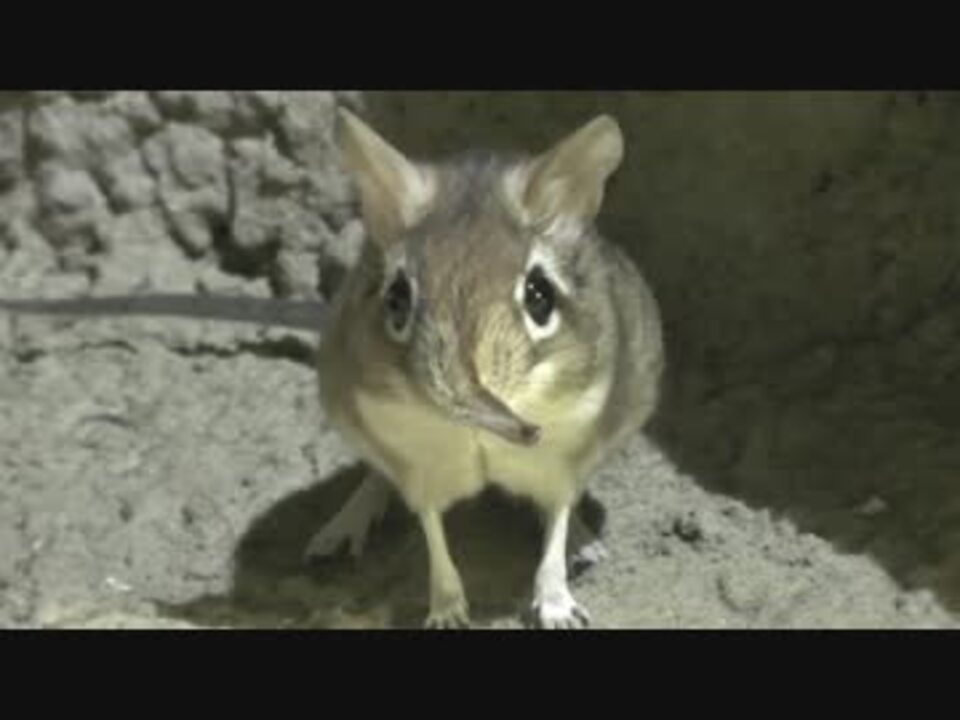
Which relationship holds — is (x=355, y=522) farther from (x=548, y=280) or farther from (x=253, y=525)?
(x=548, y=280)

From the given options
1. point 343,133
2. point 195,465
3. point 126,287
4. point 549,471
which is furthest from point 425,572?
point 126,287

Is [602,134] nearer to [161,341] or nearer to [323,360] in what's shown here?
[323,360]

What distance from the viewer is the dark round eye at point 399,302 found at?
11.5 feet

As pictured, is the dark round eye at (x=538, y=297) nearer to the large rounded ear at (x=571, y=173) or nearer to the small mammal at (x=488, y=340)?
the small mammal at (x=488, y=340)

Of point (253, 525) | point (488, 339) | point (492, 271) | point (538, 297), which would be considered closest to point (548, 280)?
point (538, 297)

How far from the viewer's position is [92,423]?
4941mm

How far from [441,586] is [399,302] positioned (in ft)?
2.54

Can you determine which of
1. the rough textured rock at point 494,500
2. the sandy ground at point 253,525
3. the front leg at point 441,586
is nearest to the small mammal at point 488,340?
the front leg at point 441,586

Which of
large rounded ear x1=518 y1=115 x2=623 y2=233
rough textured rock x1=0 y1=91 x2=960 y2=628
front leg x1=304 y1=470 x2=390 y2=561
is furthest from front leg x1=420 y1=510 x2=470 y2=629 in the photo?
large rounded ear x1=518 y1=115 x2=623 y2=233

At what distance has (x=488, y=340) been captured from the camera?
3.29 m

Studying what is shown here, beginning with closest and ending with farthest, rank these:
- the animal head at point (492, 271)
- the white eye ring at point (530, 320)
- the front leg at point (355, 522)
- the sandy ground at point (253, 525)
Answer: the animal head at point (492, 271), the white eye ring at point (530, 320), the sandy ground at point (253, 525), the front leg at point (355, 522)

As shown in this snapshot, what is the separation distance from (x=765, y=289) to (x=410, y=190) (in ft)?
5.36

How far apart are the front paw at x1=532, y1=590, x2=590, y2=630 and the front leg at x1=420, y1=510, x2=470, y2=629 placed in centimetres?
17

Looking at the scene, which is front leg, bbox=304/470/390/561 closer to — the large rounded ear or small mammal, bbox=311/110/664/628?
small mammal, bbox=311/110/664/628
